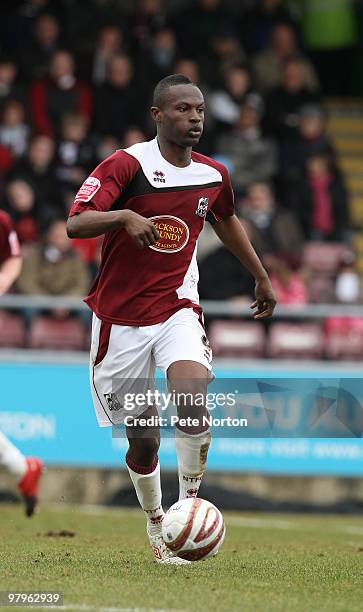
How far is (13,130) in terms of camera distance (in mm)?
16312

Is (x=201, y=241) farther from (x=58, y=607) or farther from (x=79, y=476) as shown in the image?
(x=58, y=607)

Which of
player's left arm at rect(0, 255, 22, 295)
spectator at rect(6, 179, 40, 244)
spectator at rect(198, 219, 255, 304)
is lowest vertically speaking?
spectator at rect(198, 219, 255, 304)

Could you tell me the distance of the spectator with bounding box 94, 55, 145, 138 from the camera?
56.4 feet

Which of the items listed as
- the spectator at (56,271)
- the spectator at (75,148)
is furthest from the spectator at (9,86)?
the spectator at (56,271)

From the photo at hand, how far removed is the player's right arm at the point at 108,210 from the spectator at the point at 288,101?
35.0 feet

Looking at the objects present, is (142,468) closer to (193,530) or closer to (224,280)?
(193,530)

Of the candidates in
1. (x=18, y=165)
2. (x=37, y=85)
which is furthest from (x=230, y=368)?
(x=37, y=85)

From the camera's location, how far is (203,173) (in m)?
7.72

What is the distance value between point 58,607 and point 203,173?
288 centimetres

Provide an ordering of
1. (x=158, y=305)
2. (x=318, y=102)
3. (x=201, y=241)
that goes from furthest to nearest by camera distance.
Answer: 1. (x=318, y=102)
2. (x=201, y=241)
3. (x=158, y=305)

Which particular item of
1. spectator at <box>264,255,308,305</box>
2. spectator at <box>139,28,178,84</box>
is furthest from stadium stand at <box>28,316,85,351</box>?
spectator at <box>139,28,178,84</box>

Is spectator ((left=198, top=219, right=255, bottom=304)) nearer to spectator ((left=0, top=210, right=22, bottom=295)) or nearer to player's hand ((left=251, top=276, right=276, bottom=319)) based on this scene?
spectator ((left=0, top=210, right=22, bottom=295))

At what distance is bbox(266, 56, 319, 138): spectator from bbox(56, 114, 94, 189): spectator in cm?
294

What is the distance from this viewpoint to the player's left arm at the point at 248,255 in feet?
26.6
